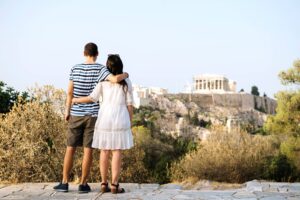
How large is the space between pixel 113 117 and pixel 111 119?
0.03 metres

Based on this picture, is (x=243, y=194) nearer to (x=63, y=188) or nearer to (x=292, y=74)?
(x=63, y=188)

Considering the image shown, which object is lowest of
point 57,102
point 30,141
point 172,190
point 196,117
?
point 172,190

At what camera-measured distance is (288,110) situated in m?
17.2

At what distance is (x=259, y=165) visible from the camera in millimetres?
8953

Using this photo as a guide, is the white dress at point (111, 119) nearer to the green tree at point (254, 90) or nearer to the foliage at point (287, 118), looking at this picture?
the foliage at point (287, 118)

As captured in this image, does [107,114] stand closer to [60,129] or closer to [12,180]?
[12,180]

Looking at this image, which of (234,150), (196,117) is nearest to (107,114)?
(234,150)

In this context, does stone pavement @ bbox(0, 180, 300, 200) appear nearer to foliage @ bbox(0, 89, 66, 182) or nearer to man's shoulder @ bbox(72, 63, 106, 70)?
foliage @ bbox(0, 89, 66, 182)

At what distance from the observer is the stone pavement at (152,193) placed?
183 inches

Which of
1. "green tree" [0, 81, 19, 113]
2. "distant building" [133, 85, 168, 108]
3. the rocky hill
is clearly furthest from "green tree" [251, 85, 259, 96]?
"green tree" [0, 81, 19, 113]

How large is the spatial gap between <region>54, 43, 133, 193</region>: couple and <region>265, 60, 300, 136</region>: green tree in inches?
527

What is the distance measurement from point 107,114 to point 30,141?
2.49 metres

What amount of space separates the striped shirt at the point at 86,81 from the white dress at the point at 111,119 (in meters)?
0.08

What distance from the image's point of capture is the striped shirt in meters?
4.76
